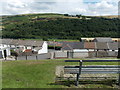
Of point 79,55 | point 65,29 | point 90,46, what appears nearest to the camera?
point 79,55

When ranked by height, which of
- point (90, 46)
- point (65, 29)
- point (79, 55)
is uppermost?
point (65, 29)

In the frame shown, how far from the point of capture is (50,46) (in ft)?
156

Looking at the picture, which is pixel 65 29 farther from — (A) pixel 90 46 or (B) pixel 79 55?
(B) pixel 79 55

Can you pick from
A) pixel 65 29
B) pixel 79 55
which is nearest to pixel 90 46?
pixel 79 55

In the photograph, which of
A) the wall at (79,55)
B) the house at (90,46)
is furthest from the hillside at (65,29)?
the wall at (79,55)

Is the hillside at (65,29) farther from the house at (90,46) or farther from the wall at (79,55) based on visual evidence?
the wall at (79,55)

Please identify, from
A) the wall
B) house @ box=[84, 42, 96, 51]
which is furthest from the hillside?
the wall

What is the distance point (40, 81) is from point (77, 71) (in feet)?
5.04

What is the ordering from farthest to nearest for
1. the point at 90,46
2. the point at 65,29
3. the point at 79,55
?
1. the point at 65,29
2. the point at 90,46
3. the point at 79,55

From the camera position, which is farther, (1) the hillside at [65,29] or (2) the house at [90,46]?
(1) the hillside at [65,29]

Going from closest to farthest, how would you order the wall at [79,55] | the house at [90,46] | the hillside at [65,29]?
the wall at [79,55] < the house at [90,46] < the hillside at [65,29]

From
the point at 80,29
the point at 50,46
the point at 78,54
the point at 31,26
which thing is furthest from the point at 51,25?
the point at 78,54

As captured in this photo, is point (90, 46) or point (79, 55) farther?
point (90, 46)

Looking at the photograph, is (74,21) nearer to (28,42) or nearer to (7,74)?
(28,42)
